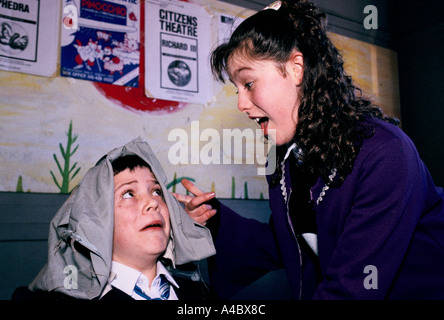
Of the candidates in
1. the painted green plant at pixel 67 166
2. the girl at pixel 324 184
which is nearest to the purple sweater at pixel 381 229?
the girl at pixel 324 184

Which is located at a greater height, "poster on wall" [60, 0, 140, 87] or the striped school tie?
"poster on wall" [60, 0, 140, 87]

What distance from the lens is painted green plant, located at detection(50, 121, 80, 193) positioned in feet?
5.33

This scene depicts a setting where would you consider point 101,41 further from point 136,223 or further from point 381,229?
point 381,229

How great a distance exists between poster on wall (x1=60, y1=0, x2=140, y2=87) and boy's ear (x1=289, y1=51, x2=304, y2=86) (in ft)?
2.95

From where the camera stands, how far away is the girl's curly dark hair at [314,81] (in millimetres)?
1093

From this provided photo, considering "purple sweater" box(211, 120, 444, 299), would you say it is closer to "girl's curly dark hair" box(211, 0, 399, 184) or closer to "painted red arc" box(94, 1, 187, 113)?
"girl's curly dark hair" box(211, 0, 399, 184)

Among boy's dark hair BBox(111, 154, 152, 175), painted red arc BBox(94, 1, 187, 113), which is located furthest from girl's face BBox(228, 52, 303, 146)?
painted red arc BBox(94, 1, 187, 113)

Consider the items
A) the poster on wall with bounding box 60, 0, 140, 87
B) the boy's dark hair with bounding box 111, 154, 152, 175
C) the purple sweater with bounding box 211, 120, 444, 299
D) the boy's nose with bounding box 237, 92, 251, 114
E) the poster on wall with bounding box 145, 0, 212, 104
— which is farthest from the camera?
the poster on wall with bounding box 145, 0, 212, 104

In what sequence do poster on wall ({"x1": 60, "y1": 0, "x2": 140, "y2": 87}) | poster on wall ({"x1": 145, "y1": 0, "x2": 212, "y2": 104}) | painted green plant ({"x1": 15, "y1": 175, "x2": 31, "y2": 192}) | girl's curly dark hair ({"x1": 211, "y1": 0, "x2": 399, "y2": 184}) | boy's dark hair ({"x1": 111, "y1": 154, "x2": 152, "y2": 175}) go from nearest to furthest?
girl's curly dark hair ({"x1": 211, "y1": 0, "x2": 399, "y2": 184}) < boy's dark hair ({"x1": 111, "y1": 154, "x2": 152, "y2": 175}) < painted green plant ({"x1": 15, "y1": 175, "x2": 31, "y2": 192}) < poster on wall ({"x1": 60, "y1": 0, "x2": 140, "y2": 87}) < poster on wall ({"x1": 145, "y1": 0, "x2": 212, "y2": 104})

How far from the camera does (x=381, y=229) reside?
0.93 metres

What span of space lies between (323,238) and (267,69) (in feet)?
1.63

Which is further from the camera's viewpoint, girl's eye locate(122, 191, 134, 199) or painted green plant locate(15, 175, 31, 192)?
painted green plant locate(15, 175, 31, 192)

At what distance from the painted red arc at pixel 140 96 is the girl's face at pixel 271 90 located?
728mm
